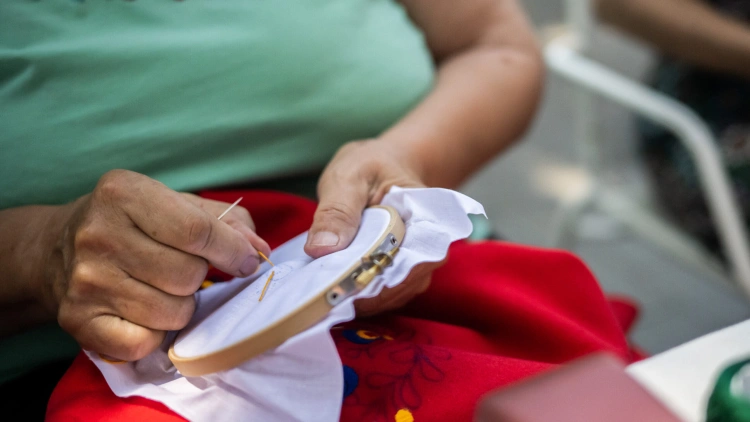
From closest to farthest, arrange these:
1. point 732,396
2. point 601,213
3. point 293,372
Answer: point 732,396 < point 293,372 < point 601,213

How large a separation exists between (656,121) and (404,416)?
2.32ft

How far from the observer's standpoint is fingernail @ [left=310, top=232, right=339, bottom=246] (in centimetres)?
39

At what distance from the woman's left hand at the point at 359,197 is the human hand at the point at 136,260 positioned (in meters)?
0.05

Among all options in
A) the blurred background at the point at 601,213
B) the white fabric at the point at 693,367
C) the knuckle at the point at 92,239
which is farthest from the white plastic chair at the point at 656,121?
the knuckle at the point at 92,239

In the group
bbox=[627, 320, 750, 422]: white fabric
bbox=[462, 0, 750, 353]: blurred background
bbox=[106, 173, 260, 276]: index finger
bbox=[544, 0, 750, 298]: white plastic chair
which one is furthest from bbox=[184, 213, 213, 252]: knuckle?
bbox=[462, 0, 750, 353]: blurred background

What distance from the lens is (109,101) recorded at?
0.49 metres

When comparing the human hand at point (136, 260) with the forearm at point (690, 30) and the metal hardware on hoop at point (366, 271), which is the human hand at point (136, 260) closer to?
the metal hardware on hoop at point (366, 271)

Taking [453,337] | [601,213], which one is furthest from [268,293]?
[601,213]

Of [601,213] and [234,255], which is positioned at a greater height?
[234,255]

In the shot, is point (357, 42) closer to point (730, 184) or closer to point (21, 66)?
point (21, 66)

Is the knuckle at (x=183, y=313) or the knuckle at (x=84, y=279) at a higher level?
the knuckle at (x=84, y=279)

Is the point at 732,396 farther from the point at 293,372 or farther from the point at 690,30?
the point at 690,30

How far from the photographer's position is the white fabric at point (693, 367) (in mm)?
312

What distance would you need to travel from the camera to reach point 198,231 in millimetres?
369
